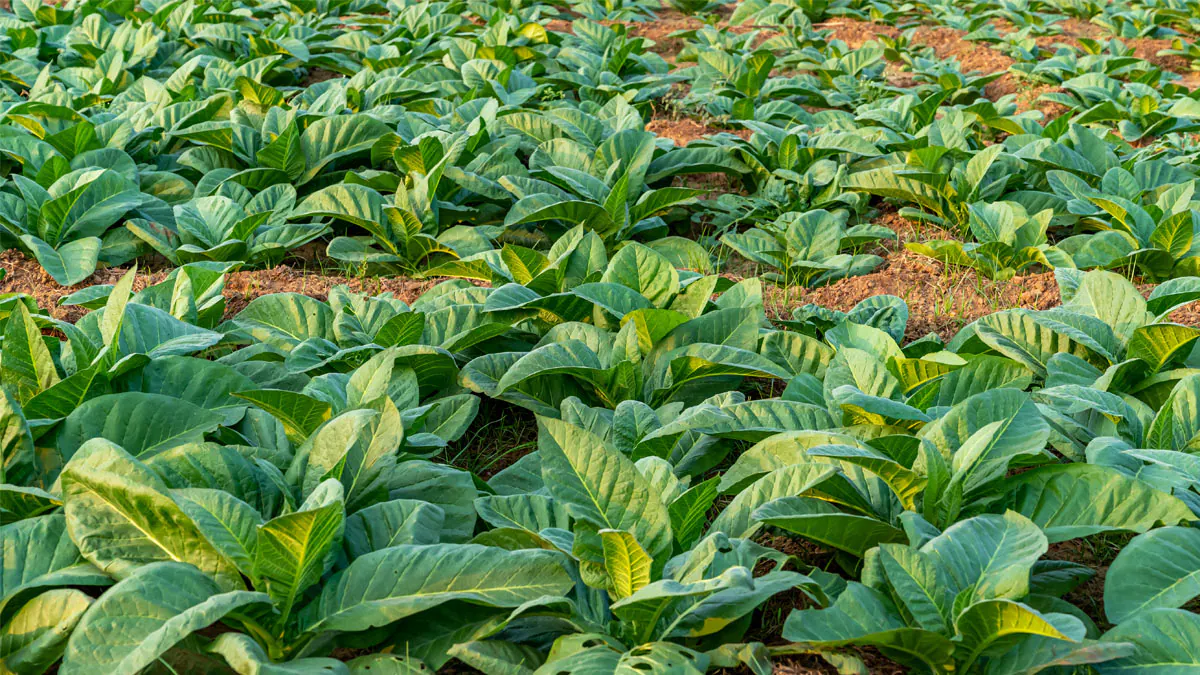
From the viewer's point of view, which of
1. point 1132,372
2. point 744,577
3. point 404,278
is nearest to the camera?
point 744,577

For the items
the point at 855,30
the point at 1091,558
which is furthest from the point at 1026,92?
the point at 1091,558

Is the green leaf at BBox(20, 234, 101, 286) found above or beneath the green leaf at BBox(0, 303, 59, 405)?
beneath

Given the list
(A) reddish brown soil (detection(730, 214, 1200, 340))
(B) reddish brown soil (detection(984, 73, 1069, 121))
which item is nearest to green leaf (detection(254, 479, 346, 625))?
(A) reddish brown soil (detection(730, 214, 1200, 340))

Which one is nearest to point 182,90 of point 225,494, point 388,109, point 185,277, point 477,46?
point 388,109

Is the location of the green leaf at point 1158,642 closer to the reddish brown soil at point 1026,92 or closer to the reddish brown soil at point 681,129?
the reddish brown soil at point 681,129

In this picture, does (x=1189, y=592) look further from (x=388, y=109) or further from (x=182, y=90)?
(x=182, y=90)

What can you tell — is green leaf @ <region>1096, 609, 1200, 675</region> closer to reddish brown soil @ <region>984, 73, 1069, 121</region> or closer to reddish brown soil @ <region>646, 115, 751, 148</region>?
reddish brown soil @ <region>646, 115, 751, 148</region>

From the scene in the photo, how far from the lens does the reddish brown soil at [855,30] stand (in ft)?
25.5

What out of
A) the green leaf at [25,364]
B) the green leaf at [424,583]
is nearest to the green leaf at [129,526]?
the green leaf at [424,583]

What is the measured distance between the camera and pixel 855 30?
26.3 feet

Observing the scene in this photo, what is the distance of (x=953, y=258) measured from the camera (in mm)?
3791

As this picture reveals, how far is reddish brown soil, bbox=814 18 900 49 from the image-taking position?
7.76m

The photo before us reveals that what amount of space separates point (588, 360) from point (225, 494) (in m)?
1.04

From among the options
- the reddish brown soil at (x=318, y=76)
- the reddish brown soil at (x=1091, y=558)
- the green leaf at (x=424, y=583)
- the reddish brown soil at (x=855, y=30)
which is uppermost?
the green leaf at (x=424, y=583)
